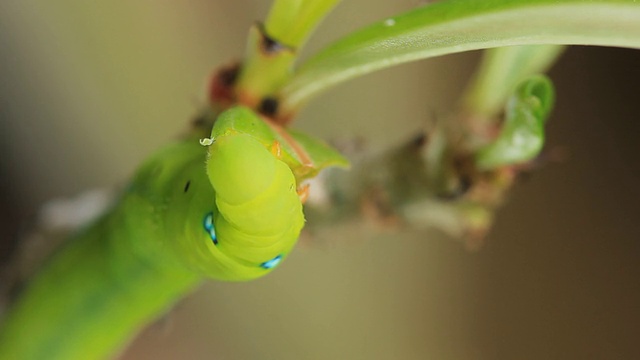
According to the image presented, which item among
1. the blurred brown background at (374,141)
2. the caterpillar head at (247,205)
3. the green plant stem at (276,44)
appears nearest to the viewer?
the caterpillar head at (247,205)

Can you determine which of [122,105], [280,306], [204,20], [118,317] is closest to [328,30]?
[204,20]

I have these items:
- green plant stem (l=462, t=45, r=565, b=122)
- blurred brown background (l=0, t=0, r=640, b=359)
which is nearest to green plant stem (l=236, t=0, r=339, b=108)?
green plant stem (l=462, t=45, r=565, b=122)

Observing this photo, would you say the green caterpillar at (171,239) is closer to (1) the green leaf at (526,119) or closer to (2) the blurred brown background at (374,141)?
(1) the green leaf at (526,119)

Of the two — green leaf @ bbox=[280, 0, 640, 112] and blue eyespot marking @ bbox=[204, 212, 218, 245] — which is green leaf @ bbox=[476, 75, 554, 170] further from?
blue eyespot marking @ bbox=[204, 212, 218, 245]

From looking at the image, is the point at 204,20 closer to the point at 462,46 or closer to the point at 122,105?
the point at 122,105

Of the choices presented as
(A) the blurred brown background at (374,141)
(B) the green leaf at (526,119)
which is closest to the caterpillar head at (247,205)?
(B) the green leaf at (526,119)

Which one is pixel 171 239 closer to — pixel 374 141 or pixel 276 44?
pixel 276 44
